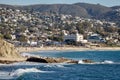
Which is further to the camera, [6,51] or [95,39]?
[95,39]

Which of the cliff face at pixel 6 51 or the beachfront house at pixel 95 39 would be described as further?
the beachfront house at pixel 95 39

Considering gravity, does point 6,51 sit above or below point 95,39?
above

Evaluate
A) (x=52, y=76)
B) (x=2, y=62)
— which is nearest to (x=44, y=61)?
(x=2, y=62)

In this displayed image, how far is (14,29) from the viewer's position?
619ft

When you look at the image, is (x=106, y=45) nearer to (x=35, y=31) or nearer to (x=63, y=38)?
(x=63, y=38)

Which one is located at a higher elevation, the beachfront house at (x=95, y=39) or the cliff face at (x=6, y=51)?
the cliff face at (x=6, y=51)

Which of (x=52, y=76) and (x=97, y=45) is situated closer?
(x=52, y=76)

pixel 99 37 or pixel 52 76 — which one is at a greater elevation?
pixel 52 76

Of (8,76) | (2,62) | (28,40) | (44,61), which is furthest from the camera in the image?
(28,40)

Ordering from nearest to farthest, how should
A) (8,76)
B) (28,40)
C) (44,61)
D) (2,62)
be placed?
(8,76)
(2,62)
(44,61)
(28,40)

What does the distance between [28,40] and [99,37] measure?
35.5 m

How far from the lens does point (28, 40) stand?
158500 millimetres

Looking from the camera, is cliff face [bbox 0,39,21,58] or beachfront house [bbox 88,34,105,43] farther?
beachfront house [bbox 88,34,105,43]

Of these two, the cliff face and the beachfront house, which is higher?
the cliff face
